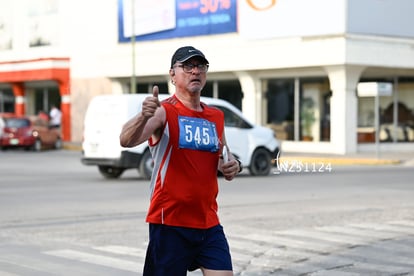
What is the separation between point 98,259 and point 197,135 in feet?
14.3

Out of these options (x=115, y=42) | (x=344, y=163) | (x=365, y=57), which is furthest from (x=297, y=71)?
(x=115, y=42)

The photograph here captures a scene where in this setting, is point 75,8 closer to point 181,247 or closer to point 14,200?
point 14,200

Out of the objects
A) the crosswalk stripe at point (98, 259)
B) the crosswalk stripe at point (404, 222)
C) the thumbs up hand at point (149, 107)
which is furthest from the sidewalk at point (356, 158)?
the thumbs up hand at point (149, 107)

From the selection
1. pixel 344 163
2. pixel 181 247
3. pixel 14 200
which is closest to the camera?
pixel 181 247

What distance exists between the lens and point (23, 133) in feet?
121

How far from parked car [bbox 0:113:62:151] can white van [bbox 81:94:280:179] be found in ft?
53.5

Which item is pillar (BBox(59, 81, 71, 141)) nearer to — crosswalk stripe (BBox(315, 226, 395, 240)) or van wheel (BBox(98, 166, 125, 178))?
van wheel (BBox(98, 166, 125, 178))

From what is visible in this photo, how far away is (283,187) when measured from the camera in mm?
18672

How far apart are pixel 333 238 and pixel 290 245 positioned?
79 cm

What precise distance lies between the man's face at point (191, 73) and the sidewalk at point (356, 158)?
23681 mm

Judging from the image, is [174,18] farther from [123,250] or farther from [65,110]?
[123,250]

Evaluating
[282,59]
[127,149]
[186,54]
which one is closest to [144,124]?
[186,54]

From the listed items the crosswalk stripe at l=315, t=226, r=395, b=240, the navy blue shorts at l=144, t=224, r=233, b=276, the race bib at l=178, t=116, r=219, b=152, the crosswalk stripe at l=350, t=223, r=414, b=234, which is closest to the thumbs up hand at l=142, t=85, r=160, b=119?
the race bib at l=178, t=116, r=219, b=152

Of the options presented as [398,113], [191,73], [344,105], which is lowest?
[398,113]
